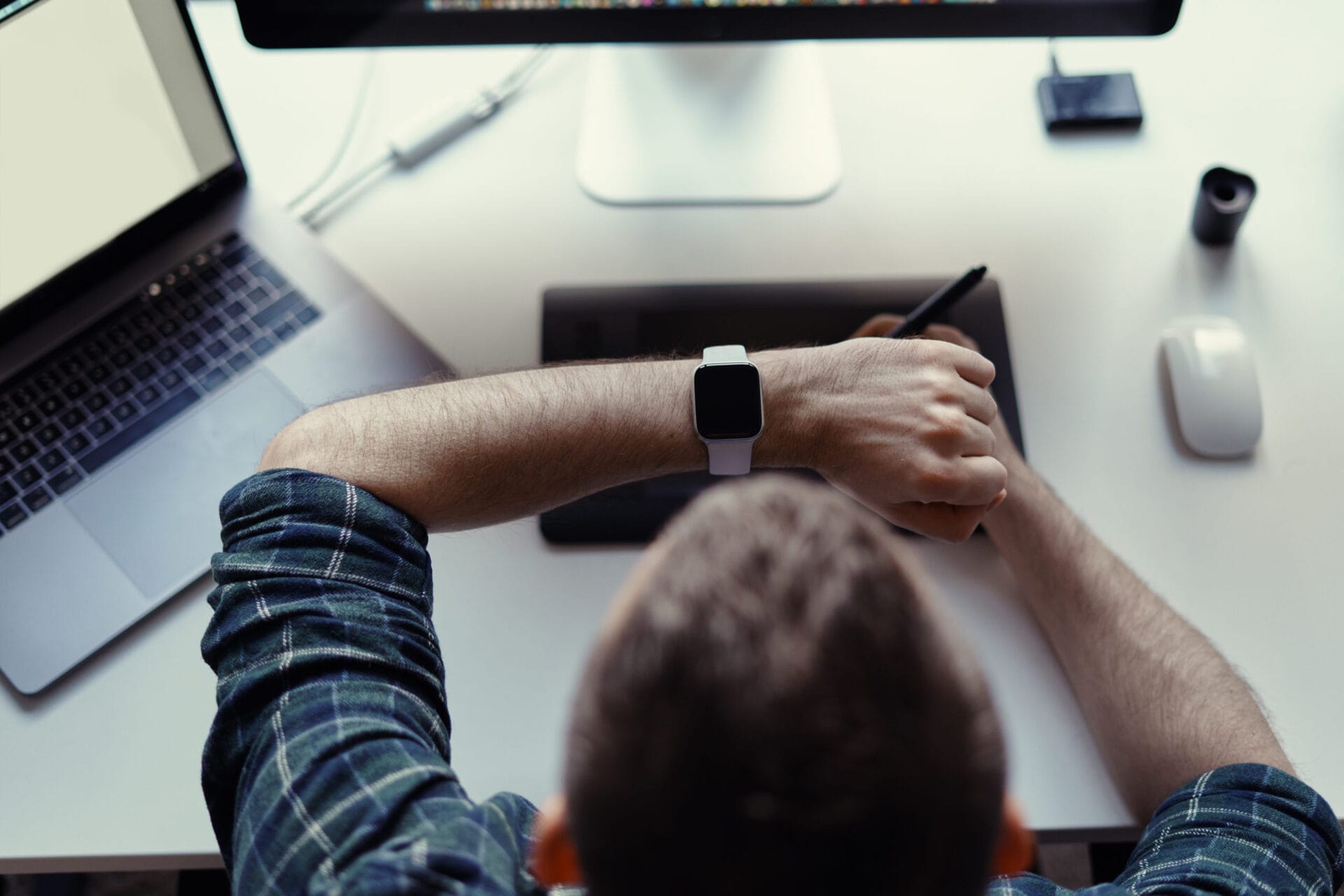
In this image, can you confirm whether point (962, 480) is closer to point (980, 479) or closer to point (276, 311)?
point (980, 479)

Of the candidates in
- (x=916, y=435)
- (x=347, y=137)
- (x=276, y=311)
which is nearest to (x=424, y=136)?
(x=347, y=137)

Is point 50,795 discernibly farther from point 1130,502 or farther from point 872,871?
point 1130,502

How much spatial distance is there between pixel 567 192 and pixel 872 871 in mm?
703

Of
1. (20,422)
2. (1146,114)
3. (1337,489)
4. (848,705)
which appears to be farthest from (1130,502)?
(20,422)

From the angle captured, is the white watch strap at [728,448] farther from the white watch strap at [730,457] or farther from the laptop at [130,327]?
the laptop at [130,327]

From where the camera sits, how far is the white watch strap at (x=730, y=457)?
28.8 inches

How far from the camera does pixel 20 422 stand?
2.58 feet

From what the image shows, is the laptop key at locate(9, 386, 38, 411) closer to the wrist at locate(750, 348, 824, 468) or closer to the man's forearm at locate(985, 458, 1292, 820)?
the wrist at locate(750, 348, 824, 468)

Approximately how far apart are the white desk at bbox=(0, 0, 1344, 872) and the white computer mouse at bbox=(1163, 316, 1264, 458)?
23 mm

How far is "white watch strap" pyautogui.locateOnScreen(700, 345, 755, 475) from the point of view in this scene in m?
0.73

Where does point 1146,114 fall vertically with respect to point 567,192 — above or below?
below

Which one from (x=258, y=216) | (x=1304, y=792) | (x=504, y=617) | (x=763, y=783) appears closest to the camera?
(x=763, y=783)

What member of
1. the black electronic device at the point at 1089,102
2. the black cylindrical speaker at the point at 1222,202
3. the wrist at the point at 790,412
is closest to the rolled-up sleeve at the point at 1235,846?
the wrist at the point at 790,412

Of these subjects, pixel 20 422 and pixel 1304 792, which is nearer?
pixel 1304 792
